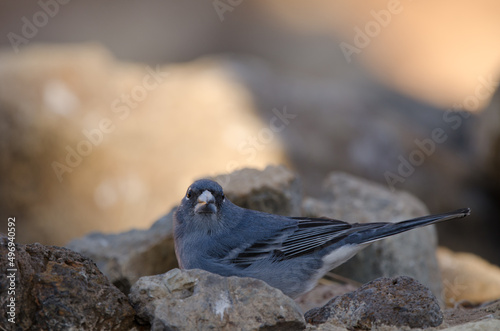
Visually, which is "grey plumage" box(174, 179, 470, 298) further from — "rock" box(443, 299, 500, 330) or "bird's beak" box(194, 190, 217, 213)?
"rock" box(443, 299, 500, 330)

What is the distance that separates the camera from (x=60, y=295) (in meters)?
3.78

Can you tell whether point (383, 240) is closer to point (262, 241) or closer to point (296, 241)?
point (296, 241)

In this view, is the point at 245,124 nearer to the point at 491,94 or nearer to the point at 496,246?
the point at 491,94

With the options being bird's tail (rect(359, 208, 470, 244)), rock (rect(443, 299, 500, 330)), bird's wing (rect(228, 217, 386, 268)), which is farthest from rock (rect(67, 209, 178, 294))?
rock (rect(443, 299, 500, 330))

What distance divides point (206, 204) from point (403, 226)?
5.03 ft

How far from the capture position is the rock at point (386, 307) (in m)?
4.17

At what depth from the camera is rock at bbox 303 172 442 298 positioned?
6.77 m

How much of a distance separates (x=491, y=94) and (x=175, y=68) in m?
5.70

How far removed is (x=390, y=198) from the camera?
752cm

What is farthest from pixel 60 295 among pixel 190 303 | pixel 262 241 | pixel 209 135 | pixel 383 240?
pixel 209 135

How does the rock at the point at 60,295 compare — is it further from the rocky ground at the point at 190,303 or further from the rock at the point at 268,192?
the rock at the point at 268,192

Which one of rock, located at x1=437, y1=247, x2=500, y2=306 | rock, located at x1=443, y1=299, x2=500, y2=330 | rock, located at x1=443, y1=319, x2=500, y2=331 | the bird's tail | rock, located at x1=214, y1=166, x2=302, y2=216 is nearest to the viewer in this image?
rock, located at x1=443, y1=319, x2=500, y2=331

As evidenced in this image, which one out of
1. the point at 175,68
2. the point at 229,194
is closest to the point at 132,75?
the point at 175,68

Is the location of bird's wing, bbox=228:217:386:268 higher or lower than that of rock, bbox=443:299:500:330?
higher
